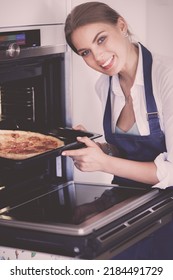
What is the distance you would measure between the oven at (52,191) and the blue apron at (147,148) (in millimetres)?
84

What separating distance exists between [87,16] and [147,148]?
0.44 meters

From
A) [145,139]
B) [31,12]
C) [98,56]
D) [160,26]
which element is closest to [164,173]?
[145,139]

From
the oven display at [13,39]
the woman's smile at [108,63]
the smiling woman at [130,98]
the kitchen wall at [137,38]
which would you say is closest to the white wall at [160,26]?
the kitchen wall at [137,38]

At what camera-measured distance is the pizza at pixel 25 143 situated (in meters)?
1.89

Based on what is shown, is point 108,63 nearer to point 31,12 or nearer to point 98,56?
point 98,56

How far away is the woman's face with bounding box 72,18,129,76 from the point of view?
1824 mm

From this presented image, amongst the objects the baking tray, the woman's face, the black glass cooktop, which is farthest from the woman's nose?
the black glass cooktop

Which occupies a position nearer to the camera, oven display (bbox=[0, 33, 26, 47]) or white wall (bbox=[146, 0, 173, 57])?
oven display (bbox=[0, 33, 26, 47])

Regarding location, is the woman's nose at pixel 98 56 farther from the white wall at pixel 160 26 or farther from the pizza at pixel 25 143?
the white wall at pixel 160 26

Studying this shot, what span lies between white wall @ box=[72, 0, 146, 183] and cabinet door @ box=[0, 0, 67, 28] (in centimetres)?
9

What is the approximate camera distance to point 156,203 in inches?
70.6

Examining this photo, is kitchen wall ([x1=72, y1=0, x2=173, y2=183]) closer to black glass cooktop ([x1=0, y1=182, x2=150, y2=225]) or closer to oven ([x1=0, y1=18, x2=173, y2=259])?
oven ([x1=0, y1=18, x2=173, y2=259])

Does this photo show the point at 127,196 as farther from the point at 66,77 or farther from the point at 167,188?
the point at 66,77

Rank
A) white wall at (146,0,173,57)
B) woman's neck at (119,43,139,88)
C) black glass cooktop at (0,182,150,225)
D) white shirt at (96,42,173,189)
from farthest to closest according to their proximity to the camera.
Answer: white wall at (146,0,173,57) < woman's neck at (119,43,139,88) < white shirt at (96,42,173,189) < black glass cooktop at (0,182,150,225)
